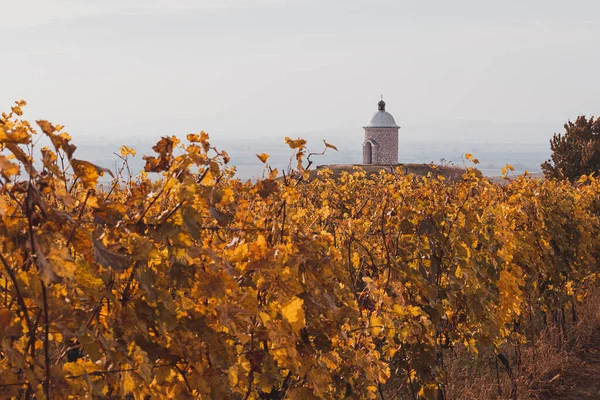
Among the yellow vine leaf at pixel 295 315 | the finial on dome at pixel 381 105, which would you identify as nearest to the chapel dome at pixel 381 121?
the finial on dome at pixel 381 105

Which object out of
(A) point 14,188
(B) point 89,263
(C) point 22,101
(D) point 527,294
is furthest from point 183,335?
(D) point 527,294

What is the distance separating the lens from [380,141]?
5778 cm

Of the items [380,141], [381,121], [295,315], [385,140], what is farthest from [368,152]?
[295,315]

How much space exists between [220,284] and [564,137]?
31.9 meters

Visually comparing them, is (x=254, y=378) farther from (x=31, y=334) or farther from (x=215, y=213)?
(x=31, y=334)

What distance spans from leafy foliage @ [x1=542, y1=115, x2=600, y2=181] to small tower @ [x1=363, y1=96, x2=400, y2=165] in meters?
25.9

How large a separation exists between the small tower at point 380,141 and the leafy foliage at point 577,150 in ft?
84.8

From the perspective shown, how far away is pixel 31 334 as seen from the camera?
1.72m

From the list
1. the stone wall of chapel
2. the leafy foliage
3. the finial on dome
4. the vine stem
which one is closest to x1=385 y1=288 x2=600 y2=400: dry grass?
the vine stem

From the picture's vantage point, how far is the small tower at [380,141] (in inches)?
2256

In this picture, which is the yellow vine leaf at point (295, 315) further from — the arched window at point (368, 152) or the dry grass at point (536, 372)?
the arched window at point (368, 152)

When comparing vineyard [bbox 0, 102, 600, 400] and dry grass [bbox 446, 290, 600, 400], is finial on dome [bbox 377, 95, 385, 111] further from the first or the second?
vineyard [bbox 0, 102, 600, 400]

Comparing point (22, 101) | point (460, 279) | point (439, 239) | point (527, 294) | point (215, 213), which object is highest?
point (22, 101)

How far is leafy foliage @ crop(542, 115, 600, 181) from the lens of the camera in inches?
1168
